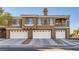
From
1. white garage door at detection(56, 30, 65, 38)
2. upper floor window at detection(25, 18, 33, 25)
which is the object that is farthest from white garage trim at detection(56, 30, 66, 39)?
upper floor window at detection(25, 18, 33, 25)

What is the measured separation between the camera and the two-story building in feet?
20.1

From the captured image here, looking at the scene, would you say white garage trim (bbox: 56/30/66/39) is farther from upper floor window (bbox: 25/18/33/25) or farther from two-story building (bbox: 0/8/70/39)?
upper floor window (bbox: 25/18/33/25)

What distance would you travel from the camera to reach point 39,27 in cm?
618

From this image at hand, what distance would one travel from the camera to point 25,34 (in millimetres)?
6164

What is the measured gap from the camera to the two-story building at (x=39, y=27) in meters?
6.12

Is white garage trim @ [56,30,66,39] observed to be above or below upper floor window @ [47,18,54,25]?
below

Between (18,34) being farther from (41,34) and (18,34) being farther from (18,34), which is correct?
(41,34)

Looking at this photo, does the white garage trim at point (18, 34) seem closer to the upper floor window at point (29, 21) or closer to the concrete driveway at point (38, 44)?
the concrete driveway at point (38, 44)

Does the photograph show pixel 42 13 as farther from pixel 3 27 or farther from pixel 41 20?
pixel 3 27

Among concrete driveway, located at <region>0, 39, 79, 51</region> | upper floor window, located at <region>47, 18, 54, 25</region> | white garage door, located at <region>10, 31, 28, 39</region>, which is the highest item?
upper floor window, located at <region>47, 18, 54, 25</region>

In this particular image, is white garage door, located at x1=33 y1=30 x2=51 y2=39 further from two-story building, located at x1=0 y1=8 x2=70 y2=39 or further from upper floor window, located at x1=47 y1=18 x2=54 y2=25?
upper floor window, located at x1=47 y1=18 x2=54 y2=25

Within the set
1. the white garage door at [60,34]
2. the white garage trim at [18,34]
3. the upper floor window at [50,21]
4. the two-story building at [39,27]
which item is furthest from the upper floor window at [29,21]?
the white garage door at [60,34]
